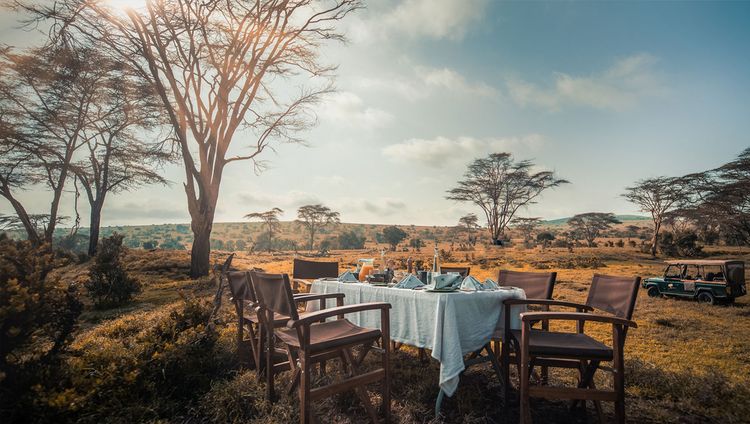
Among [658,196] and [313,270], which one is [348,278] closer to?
[313,270]

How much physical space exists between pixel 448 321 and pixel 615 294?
4.04ft

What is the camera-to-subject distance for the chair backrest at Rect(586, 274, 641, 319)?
2443 millimetres

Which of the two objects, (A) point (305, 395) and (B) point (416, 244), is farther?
(B) point (416, 244)

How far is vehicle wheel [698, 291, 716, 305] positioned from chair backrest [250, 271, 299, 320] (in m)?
10.4

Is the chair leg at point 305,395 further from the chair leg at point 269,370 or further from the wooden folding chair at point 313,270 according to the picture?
the wooden folding chair at point 313,270

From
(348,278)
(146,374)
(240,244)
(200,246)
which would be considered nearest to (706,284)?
(348,278)

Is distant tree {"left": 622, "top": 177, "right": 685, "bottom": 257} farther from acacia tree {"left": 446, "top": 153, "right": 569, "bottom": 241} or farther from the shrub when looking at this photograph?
the shrub

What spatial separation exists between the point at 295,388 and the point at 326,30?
12348 millimetres

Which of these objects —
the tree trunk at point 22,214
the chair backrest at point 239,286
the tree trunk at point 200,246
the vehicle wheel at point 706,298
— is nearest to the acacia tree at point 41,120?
the tree trunk at point 22,214

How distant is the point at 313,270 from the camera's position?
18.0ft

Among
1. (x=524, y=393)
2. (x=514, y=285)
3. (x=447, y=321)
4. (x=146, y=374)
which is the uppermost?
(x=514, y=285)

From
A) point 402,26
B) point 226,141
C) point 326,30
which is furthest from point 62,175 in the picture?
point 402,26

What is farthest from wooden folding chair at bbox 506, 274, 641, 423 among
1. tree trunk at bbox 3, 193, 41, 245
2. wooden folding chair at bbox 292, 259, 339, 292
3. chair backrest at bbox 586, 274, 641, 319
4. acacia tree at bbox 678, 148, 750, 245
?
acacia tree at bbox 678, 148, 750, 245

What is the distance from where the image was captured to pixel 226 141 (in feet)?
41.7
